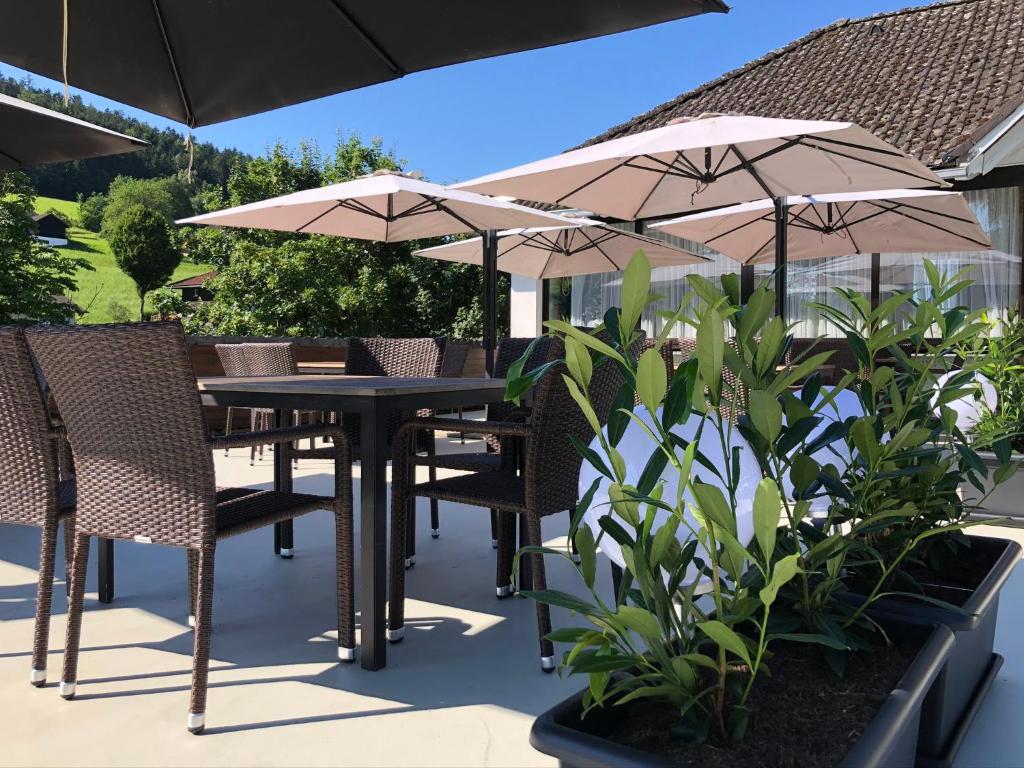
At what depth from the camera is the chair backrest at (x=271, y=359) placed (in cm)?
514

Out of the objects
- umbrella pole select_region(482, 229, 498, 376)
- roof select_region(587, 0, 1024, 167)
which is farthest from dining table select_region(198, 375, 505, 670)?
roof select_region(587, 0, 1024, 167)

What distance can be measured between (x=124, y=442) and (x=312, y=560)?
1601 millimetres

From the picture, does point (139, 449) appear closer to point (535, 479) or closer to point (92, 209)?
point (535, 479)

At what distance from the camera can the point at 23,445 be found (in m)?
2.27

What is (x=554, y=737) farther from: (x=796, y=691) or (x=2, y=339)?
(x=2, y=339)

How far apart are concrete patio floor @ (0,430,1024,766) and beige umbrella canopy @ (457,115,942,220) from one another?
206 cm

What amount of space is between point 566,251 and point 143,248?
4213 centimetres

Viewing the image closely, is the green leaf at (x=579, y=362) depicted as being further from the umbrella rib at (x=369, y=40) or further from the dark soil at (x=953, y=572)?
the umbrella rib at (x=369, y=40)

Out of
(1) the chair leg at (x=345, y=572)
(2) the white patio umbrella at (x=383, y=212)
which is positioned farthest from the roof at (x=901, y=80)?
(1) the chair leg at (x=345, y=572)

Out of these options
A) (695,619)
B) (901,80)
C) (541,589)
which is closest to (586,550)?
(695,619)

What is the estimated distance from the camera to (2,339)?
224 cm

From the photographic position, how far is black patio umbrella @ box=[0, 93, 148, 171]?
11.9ft

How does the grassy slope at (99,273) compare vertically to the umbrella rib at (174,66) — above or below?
above

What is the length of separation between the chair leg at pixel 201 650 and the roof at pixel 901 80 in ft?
25.2
